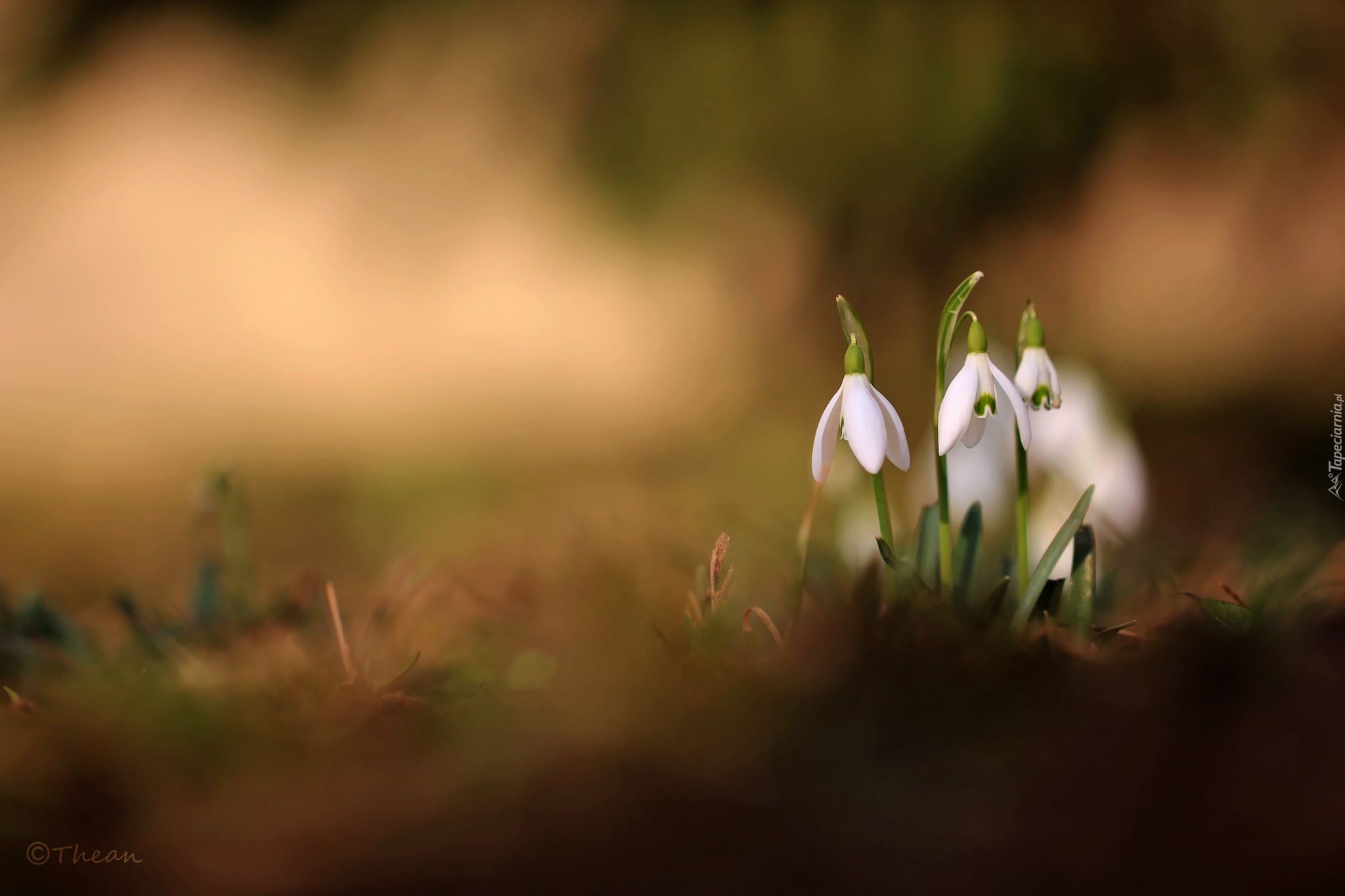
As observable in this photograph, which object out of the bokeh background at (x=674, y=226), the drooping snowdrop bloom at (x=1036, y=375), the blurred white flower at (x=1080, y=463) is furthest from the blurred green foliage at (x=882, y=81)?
the drooping snowdrop bloom at (x=1036, y=375)

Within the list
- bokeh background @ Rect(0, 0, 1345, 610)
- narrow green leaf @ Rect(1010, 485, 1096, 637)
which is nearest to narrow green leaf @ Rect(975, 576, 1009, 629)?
narrow green leaf @ Rect(1010, 485, 1096, 637)

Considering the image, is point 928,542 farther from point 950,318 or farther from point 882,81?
point 882,81

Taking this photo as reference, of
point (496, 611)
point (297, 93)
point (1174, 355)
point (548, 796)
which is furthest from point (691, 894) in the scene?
point (297, 93)

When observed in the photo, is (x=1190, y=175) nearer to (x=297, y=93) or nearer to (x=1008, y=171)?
(x=1008, y=171)

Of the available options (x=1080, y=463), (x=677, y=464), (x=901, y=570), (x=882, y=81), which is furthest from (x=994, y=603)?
(x=882, y=81)

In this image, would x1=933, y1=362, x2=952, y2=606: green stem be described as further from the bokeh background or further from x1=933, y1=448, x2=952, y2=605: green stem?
the bokeh background

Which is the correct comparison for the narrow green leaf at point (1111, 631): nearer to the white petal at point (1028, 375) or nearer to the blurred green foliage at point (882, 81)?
the white petal at point (1028, 375)
